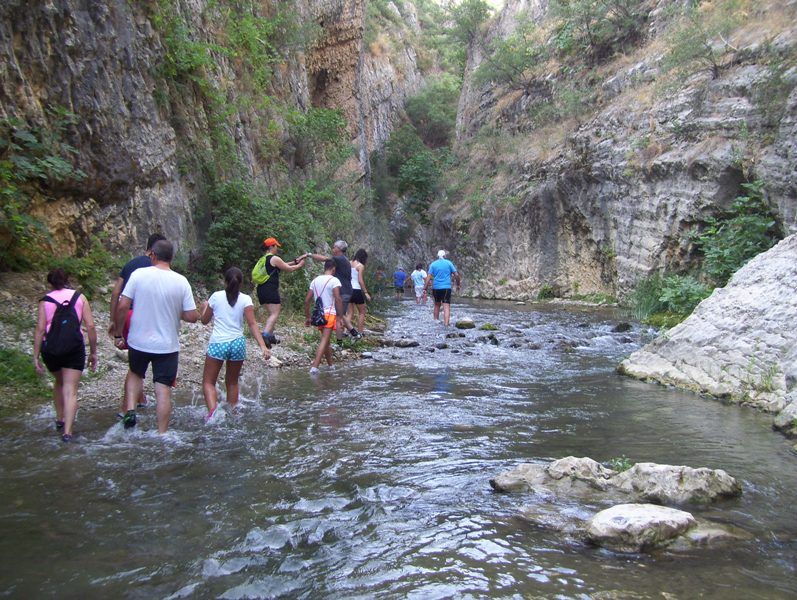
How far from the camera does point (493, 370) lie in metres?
9.95

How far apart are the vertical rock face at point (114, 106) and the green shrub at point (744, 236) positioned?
1278cm

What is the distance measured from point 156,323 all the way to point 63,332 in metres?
0.83

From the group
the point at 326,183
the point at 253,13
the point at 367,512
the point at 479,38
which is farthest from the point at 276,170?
the point at 479,38

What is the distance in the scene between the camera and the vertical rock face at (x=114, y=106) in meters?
9.23

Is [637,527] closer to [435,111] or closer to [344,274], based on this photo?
[344,274]

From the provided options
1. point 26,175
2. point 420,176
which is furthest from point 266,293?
point 420,176

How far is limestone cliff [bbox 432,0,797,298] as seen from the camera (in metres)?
17.2

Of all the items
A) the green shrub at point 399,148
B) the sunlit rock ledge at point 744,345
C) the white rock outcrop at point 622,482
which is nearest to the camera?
the white rock outcrop at point 622,482

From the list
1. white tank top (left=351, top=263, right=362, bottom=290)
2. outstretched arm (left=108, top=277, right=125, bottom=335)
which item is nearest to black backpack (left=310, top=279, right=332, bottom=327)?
white tank top (left=351, top=263, right=362, bottom=290)

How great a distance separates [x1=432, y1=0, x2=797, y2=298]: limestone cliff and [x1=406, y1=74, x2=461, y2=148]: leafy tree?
741 cm

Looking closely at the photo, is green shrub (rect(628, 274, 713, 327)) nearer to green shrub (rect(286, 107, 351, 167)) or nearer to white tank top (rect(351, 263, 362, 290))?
white tank top (rect(351, 263, 362, 290))

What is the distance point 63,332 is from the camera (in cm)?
564

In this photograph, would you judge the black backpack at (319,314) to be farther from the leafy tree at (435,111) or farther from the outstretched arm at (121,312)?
the leafy tree at (435,111)

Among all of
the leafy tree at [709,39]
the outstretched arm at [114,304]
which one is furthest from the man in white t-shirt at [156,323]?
the leafy tree at [709,39]
